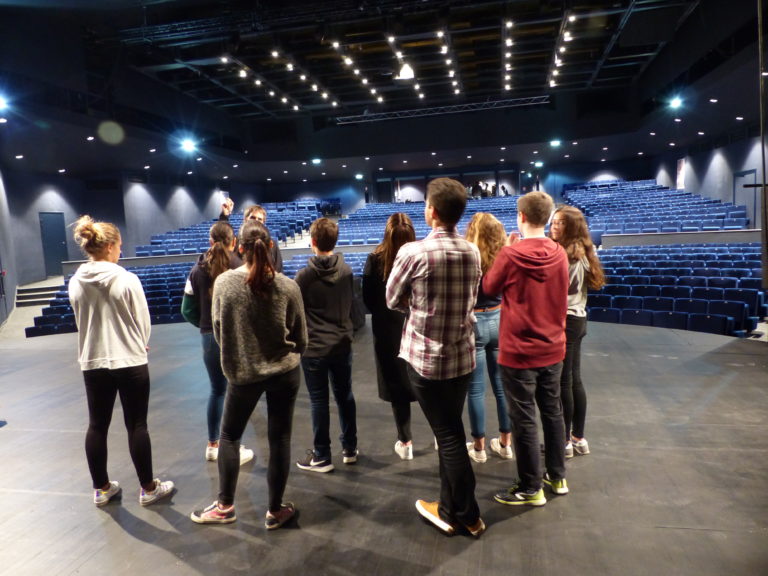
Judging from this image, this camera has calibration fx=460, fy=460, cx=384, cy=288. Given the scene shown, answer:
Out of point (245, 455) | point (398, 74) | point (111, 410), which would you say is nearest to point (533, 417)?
point (245, 455)

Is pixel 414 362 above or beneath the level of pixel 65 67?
beneath

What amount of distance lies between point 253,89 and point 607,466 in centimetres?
1570

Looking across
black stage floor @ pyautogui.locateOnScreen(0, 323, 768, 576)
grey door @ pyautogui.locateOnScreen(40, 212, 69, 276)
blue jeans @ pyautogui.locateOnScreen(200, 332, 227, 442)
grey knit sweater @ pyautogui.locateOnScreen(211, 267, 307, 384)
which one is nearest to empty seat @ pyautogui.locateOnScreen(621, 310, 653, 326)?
black stage floor @ pyautogui.locateOnScreen(0, 323, 768, 576)

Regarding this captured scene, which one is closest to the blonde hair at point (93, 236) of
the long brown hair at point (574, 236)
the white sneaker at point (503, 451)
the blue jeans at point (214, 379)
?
the blue jeans at point (214, 379)

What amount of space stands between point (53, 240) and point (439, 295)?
16.0 m

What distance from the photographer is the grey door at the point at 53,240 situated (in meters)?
13.7

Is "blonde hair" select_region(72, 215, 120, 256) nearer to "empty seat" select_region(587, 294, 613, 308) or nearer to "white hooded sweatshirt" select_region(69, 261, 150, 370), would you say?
"white hooded sweatshirt" select_region(69, 261, 150, 370)

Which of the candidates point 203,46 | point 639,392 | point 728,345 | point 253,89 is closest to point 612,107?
point 253,89

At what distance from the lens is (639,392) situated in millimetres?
3496

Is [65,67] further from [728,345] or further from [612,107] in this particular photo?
[612,107]

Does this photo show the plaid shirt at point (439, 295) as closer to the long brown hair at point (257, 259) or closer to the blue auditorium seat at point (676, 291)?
the long brown hair at point (257, 259)

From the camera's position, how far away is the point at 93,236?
81.2 inches

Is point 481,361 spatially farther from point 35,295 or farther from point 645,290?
point 35,295

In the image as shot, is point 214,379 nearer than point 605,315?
Yes
